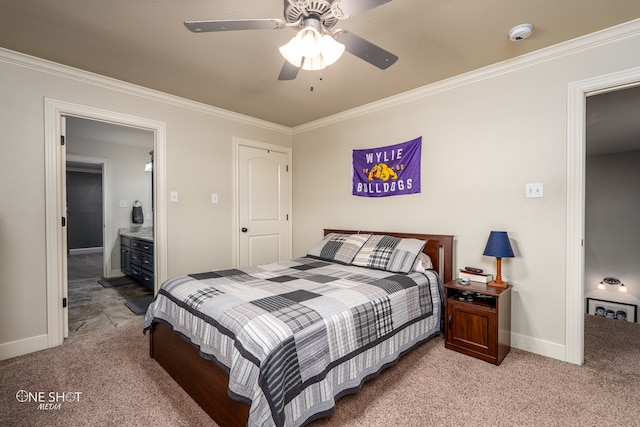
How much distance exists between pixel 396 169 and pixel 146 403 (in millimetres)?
2902

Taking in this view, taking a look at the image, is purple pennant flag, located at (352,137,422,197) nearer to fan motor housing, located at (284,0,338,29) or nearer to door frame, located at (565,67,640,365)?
door frame, located at (565,67,640,365)

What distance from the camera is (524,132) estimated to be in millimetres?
2422

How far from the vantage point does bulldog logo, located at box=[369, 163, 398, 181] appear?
3.25m

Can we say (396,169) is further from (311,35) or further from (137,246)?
(137,246)

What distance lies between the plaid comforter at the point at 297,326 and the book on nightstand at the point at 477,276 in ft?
0.88

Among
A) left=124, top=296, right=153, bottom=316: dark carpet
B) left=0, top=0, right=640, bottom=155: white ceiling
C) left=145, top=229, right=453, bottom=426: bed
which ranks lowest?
left=124, top=296, right=153, bottom=316: dark carpet

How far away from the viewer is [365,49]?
1.66m

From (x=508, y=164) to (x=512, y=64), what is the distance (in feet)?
2.74

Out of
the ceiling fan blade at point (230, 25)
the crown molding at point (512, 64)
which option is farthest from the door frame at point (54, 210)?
the crown molding at point (512, 64)

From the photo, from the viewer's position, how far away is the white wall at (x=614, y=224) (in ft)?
18.3

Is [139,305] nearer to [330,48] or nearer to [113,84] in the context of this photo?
[113,84]

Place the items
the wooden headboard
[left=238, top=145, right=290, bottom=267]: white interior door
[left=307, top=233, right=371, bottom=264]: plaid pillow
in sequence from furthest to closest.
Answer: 1. [left=238, top=145, right=290, bottom=267]: white interior door
2. [left=307, top=233, right=371, bottom=264]: plaid pillow
3. the wooden headboard


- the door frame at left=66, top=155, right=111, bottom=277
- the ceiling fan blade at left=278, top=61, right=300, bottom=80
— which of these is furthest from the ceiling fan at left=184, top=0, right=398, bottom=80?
the door frame at left=66, top=155, right=111, bottom=277

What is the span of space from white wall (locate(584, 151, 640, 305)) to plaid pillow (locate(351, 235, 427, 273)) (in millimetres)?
5661
